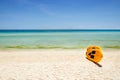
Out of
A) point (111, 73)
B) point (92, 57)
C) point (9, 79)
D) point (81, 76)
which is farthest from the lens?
point (92, 57)

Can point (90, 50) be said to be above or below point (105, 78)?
above

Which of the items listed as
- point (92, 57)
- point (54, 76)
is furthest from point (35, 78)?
point (92, 57)

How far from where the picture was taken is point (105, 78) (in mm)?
5145

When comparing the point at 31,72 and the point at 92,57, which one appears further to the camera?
the point at 92,57

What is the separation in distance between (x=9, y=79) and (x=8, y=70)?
1.06m

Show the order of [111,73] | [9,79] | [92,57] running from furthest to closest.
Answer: [92,57] → [111,73] → [9,79]

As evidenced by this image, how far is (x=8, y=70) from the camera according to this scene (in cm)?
594

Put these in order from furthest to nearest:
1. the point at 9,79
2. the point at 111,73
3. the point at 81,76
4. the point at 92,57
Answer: the point at 92,57
the point at 111,73
the point at 81,76
the point at 9,79

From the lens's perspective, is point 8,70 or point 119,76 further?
point 8,70

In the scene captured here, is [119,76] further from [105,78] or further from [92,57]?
[92,57]

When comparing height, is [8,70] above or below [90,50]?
below

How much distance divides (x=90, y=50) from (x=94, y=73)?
2243mm

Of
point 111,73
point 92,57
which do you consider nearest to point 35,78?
point 111,73

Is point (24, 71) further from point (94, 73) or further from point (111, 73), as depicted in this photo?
point (111, 73)
